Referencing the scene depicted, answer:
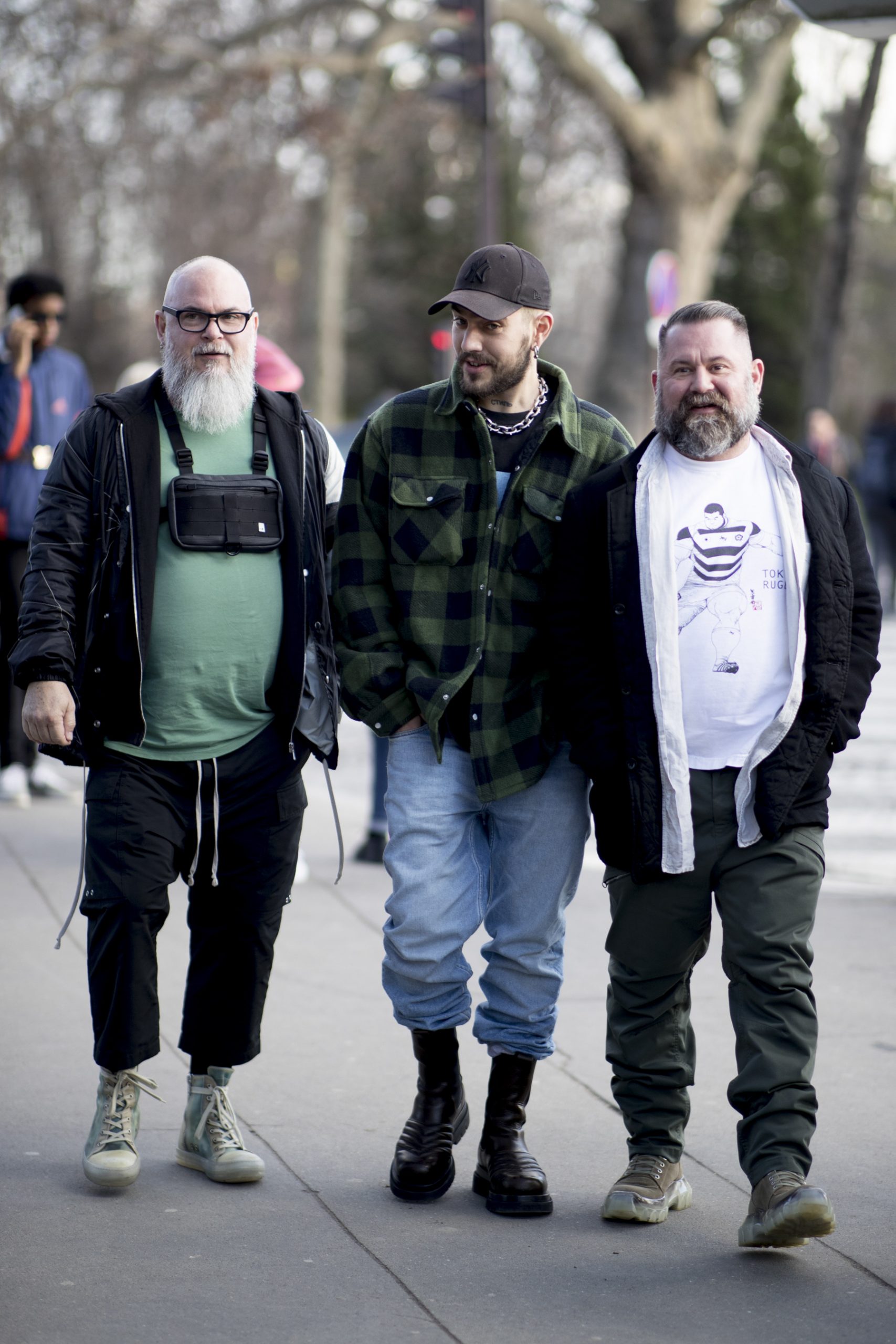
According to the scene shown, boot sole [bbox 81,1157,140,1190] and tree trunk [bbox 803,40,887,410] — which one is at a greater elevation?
tree trunk [bbox 803,40,887,410]

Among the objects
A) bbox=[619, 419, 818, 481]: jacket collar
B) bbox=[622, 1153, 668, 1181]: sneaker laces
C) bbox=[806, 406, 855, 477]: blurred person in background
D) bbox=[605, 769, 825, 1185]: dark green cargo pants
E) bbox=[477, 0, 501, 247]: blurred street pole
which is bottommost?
bbox=[622, 1153, 668, 1181]: sneaker laces

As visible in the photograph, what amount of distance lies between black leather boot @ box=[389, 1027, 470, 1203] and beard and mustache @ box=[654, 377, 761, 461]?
4.62ft

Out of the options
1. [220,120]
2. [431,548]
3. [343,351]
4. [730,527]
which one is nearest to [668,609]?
[730,527]

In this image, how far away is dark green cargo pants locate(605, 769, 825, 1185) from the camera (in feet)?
12.3

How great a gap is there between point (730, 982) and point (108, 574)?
163 centimetres

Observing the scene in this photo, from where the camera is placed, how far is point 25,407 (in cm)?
824

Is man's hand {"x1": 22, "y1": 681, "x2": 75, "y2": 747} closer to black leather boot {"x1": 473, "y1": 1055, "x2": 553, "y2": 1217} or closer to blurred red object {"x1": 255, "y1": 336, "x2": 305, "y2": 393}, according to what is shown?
black leather boot {"x1": 473, "y1": 1055, "x2": 553, "y2": 1217}

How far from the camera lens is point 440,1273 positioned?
3.60 meters

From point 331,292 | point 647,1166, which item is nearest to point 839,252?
point 331,292

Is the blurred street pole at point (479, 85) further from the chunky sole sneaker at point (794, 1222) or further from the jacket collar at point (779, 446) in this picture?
the chunky sole sneaker at point (794, 1222)

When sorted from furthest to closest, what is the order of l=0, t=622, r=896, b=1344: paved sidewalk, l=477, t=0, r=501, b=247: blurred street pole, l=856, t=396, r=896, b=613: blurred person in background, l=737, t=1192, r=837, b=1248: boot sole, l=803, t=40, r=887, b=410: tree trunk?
l=803, t=40, r=887, b=410: tree trunk → l=856, t=396, r=896, b=613: blurred person in background → l=477, t=0, r=501, b=247: blurred street pole → l=737, t=1192, r=837, b=1248: boot sole → l=0, t=622, r=896, b=1344: paved sidewalk

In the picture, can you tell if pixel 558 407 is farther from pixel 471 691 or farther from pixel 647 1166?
pixel 647 1166

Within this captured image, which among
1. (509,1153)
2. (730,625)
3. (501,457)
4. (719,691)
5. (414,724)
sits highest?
(501,457)

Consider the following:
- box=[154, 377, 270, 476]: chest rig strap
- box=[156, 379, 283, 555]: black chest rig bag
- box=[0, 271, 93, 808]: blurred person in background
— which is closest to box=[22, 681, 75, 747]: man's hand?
box=[156, 379, 283, 555]: black chest rig bag
